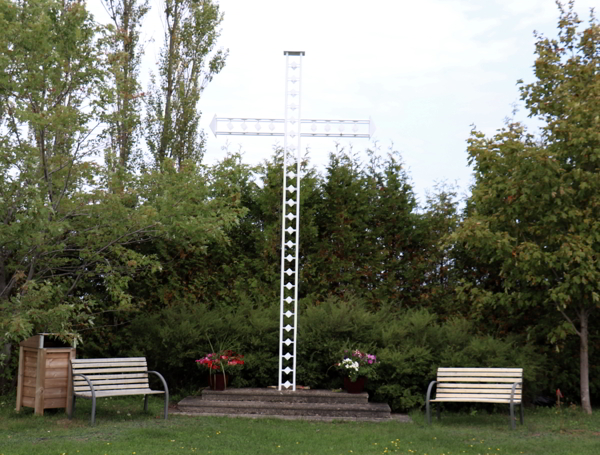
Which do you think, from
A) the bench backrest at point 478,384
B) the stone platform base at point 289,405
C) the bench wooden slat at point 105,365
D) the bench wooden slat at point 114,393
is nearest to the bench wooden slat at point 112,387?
the bench wooden slat at point 114,393

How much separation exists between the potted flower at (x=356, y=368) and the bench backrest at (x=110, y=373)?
8.63 feet

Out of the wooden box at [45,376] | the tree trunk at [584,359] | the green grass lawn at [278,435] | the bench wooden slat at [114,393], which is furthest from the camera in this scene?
the tree trunk at [584,359]

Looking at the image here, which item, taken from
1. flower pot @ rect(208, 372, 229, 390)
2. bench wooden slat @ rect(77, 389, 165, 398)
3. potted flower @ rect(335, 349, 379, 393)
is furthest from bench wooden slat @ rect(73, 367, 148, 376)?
potted flower @ rect(335, 349, 379, 393)

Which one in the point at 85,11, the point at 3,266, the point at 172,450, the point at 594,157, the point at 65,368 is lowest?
the point at 172,450

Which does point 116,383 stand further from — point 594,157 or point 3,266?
point 594,157

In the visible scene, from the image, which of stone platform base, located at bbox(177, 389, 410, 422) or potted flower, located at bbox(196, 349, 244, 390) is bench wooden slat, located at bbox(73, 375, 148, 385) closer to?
stone platform base, located at bbox(177, 389, 410, 422)

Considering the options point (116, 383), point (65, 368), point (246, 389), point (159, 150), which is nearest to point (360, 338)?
point (246, 389)

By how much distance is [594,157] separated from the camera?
28.7 ft

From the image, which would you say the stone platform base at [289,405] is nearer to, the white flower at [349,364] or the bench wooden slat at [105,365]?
the white flower at [349,364]

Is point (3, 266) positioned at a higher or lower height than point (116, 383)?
higher

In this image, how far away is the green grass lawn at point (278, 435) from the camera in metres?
6.61

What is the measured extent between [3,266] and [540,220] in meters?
7.34

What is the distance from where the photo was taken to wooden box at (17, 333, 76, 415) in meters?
8.38

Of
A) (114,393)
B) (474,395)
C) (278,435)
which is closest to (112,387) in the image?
(114,393)
